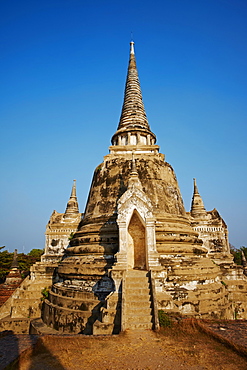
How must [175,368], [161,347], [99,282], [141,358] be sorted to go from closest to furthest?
[175,368], [141,358], [161,347], [99,282]

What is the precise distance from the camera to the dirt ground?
5133mm

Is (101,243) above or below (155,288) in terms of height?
above

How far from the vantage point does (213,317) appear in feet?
30.6

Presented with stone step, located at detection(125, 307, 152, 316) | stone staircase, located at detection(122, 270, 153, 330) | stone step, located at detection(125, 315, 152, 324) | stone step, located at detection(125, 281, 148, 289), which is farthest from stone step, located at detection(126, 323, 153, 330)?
stone step, located at detection(125, 281, 148, 289)

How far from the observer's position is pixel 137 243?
38.5 feet

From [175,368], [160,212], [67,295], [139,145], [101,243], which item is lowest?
[175,368]

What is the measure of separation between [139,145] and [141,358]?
11.9 meters

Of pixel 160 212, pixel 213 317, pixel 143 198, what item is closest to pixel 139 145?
pixel 160 212

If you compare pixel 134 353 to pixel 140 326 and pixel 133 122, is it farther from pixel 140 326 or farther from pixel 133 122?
pixel 133 122

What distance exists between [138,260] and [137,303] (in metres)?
3.93

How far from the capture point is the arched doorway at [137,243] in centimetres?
1152

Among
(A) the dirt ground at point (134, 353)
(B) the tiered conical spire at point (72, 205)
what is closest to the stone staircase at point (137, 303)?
(A) the dirt ground at point (134, 353)

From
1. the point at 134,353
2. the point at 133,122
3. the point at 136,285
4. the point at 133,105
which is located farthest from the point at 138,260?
the point at 133,105

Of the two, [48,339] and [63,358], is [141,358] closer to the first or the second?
[63,358]
